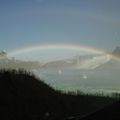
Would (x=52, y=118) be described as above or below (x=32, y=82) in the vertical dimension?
below

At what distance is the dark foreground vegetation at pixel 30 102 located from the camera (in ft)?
60.3

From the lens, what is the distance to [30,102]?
20.5 metres

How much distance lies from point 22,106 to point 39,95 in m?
3.09

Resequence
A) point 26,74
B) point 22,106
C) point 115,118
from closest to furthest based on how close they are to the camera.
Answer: point 115,118 < point 22,106 < point 26,74

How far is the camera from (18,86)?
21938 mm

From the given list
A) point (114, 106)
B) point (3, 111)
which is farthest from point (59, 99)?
point (114, 106)

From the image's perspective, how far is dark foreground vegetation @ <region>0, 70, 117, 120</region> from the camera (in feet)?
60.3

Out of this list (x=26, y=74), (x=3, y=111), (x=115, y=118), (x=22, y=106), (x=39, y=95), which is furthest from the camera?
(x=26, y=74)

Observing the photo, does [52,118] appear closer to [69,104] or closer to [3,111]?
[3,111]

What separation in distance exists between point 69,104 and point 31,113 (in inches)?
209

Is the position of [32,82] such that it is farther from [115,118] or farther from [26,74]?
[115,118]

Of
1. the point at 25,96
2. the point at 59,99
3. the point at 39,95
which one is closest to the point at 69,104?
the point at 59,99

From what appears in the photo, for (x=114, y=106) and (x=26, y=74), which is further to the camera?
(x=26, y=74)

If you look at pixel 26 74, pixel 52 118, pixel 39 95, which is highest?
pixel 26 74
